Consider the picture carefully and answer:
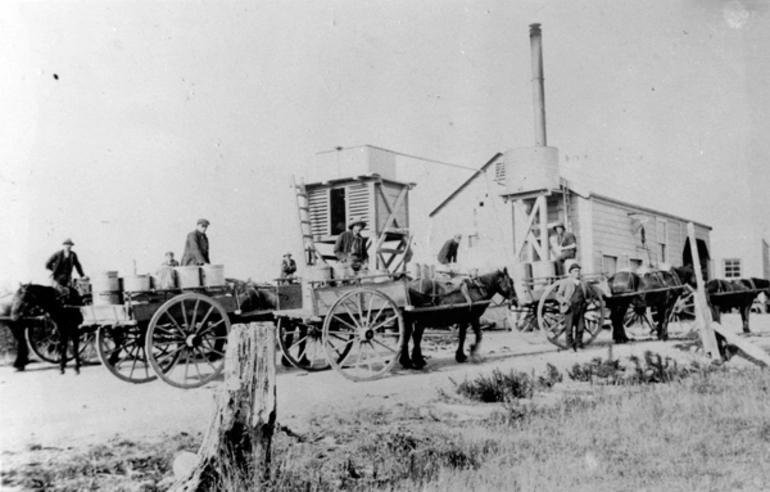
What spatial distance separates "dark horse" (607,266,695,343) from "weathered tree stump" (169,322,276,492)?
40.2ft

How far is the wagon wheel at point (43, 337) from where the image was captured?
12812 millimetres

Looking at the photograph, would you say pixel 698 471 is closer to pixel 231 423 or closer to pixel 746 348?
pixel 746 348

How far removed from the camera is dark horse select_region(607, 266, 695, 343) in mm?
16281

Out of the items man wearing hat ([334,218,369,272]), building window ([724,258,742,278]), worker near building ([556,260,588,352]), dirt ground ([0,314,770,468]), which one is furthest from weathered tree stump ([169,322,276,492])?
building window ([724,258,742,278])

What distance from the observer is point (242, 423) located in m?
5.75

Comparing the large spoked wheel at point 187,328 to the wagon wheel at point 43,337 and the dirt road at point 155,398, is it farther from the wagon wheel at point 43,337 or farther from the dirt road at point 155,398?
the wagon wheel at point 43,337

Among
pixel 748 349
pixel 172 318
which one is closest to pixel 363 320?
pixel 172 318

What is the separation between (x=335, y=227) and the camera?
1870 centimetres

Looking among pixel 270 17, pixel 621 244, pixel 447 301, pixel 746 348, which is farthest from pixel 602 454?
pixel 621 244

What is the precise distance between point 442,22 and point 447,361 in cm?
654

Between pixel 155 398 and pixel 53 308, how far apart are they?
12.5 feet

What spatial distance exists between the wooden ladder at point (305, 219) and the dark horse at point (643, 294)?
794 cm

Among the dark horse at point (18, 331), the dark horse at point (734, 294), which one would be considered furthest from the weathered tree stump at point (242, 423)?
the dark horse at point (734, 294)

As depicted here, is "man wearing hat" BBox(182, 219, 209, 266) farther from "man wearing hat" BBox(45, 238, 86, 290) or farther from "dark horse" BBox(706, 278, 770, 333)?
"dark horse" BBox(706, 278, 770, 333)
